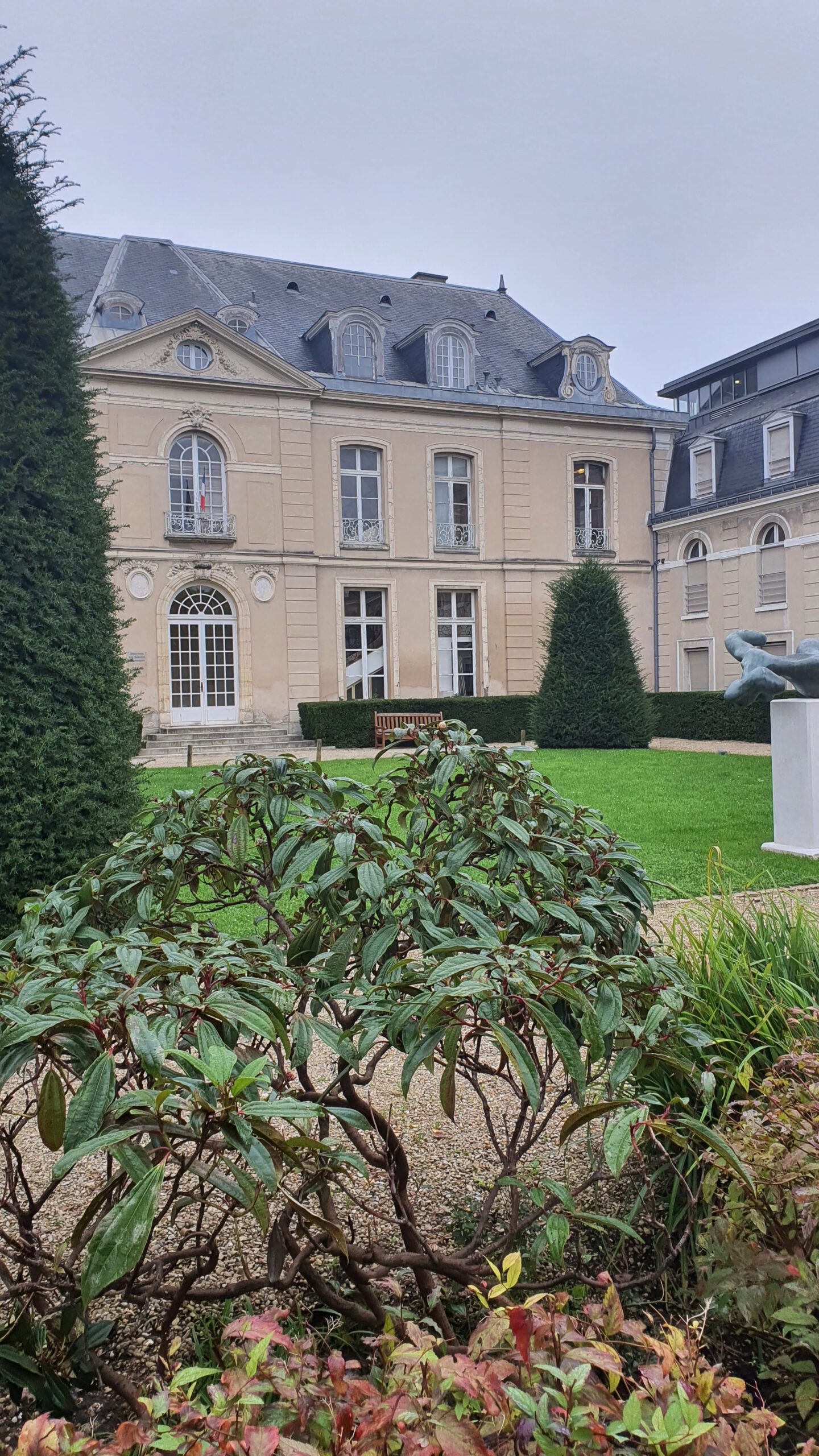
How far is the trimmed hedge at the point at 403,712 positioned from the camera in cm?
1836

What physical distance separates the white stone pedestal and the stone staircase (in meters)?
11.6

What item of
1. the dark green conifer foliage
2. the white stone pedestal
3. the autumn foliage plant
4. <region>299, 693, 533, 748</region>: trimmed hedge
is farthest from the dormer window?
the autumn foliage plant

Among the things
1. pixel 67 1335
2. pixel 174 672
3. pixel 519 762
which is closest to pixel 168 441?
pixel 174 672

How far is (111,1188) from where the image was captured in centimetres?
114

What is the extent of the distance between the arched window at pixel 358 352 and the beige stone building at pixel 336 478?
71 mm

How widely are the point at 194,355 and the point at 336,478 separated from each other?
375 centimetres

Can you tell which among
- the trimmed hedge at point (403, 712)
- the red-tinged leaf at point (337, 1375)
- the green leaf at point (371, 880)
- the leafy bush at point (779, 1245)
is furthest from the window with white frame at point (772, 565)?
the red-tinged leaf at point (337, 1375)

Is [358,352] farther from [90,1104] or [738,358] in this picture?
[90,1104]

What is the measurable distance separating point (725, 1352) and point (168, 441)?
63.2 feet

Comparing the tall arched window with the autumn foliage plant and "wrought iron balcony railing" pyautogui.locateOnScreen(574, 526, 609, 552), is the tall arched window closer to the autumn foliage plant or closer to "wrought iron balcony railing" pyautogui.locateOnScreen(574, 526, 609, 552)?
"wrought iron balcony railing" pyautogui.locateOnScreen(574, 526, 609, 552)

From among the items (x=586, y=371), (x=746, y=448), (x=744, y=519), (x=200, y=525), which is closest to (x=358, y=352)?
(x=200, y=525)

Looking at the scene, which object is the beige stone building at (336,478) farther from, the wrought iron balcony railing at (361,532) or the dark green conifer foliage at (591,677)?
the dark green conifer foliage at (591,677)

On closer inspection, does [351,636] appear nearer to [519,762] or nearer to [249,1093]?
[519,762]

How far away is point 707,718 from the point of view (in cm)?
1792
